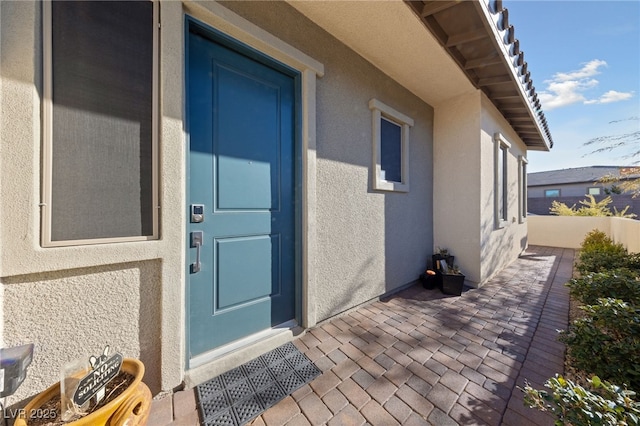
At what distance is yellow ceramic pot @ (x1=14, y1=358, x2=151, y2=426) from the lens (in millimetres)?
1056

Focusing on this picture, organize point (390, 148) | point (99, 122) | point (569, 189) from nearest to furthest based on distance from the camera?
1. point (99, 122)
2. point (390, 148)
3. point (569, 189)

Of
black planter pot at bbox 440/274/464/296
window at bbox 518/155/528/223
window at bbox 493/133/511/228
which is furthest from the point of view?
window at bbox 518/155/528/223

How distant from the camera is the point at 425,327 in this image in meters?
2.73

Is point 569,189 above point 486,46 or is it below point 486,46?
below

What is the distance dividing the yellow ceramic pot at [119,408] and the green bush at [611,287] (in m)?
4.10

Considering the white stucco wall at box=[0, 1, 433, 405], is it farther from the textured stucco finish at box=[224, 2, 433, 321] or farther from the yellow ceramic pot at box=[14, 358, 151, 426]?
the yellow ceramic pot at box=[14, 358, 151, 426]

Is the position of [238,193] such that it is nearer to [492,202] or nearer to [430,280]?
[430,280]

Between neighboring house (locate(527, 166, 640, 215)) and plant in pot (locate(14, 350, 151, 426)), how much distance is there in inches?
944

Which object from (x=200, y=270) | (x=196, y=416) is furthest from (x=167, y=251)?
(x=196, y=416)

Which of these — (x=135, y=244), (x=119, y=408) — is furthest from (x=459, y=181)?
(x=119, y=408)

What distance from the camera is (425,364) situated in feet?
6.82

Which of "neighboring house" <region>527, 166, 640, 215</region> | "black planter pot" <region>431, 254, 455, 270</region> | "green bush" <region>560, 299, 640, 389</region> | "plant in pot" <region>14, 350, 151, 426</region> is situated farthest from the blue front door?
"neighboring house" <region>527, 166, 640, 215</region>

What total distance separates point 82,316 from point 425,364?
263 centimetres

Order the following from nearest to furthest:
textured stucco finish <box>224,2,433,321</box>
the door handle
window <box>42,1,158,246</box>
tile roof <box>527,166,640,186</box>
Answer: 1. window <box>42,1,158,246</box>
2. the door handle
3. textured stucco finish <box>224,2,433,321</box>
4. tile roof <box>527,166,640,186</box>
